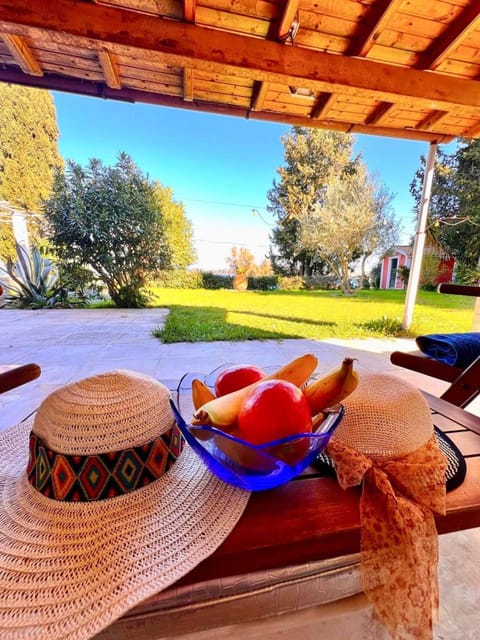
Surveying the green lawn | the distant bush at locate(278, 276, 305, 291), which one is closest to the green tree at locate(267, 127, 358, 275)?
the distant bush at locate(278, 276, 305, 291)

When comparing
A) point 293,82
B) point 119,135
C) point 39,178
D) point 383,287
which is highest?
point 119,135

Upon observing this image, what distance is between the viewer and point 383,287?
40.3ft

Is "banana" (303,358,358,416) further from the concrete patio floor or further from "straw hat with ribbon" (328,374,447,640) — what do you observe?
the concrete patio floor

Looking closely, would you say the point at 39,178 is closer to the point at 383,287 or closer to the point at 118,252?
the point at 118,252

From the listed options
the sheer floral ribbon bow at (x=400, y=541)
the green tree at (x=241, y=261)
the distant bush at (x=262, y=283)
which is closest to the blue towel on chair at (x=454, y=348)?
the sheer floral ribbon bow at (x=400, y=541)

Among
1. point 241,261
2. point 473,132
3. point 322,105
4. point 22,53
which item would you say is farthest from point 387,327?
point 241,261

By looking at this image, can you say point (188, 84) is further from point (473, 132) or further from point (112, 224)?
point (112, 224)

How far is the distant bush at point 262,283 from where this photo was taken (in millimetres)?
9883

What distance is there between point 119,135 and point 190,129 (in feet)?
7.10

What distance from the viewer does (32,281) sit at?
194 inches

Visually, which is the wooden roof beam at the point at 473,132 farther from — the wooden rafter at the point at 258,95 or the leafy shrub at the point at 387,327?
the leafy shrub at the point at 387,327

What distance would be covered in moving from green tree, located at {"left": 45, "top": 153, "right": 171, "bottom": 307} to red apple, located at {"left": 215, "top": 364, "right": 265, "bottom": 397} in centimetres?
497

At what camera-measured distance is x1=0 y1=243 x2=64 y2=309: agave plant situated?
15.8ft

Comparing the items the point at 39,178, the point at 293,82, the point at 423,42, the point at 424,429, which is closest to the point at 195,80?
the point at 293,82
